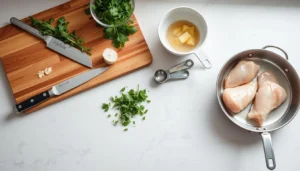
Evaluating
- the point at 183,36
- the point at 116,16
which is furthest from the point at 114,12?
the point at 183,36

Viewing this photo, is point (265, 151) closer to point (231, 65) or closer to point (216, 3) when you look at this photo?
point (231, 65)

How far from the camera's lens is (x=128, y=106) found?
126 cm

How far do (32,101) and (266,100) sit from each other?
787 millimetres

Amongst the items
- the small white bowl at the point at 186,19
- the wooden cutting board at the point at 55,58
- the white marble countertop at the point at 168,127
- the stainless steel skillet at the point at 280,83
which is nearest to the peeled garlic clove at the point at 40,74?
the wooden cutting board at the point at 55,58

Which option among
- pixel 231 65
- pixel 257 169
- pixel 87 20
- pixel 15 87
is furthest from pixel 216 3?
pixel 15 87

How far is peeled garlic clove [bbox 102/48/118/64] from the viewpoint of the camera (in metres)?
1.24

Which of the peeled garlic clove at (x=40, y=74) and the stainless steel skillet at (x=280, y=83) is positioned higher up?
the peeled garlic clove at (x=40, y=74)

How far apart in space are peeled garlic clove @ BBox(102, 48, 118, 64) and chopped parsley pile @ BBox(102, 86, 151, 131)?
111mm

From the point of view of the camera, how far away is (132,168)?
4.14 ft

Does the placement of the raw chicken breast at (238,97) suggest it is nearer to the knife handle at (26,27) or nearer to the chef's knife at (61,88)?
the chef's knife at (61,88)

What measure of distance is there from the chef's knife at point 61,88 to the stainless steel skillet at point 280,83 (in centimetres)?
43

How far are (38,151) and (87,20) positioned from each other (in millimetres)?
494

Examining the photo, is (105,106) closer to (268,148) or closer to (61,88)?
(61,88)

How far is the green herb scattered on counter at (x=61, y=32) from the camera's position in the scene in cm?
126
